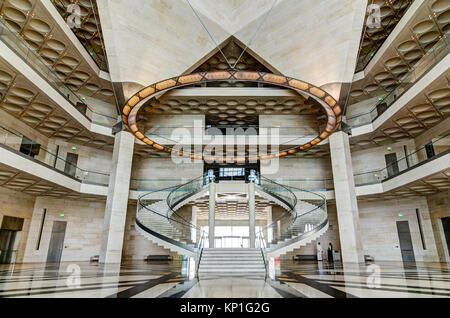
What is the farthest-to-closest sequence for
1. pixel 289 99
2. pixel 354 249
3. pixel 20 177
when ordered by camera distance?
1. pixel 289 99
2. pixel 354 249
3. pixel 20 177

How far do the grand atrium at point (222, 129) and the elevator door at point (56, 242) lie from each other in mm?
76

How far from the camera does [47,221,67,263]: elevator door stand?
16734mm

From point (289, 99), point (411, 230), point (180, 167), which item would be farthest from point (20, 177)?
point (411, 230)

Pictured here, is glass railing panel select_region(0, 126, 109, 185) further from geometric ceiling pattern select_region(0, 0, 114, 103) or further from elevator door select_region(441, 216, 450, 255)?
elevator door select_region(441, 216, 450, 255)

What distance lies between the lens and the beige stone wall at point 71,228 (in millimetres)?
16250

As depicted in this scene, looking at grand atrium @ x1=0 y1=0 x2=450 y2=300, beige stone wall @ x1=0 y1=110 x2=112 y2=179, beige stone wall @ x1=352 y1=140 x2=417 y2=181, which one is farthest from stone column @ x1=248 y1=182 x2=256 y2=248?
beige stone wall @ x1=0 y1=110 x2=112 y2=179

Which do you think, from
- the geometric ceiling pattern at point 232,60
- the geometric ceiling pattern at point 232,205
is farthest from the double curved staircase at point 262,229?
the geometric ceiling pattern at point 232,60

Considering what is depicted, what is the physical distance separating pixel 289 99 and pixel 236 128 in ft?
14.2

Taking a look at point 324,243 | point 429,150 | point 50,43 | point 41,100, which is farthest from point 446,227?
point 50,43

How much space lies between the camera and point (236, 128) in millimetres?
19938

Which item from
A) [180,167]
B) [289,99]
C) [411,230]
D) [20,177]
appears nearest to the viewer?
[20,177]

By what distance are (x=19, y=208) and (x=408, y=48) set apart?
23.6 metres
